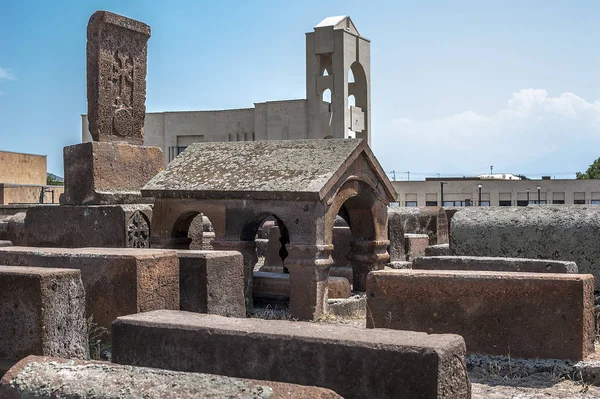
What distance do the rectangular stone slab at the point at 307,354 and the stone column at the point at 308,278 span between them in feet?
15.4

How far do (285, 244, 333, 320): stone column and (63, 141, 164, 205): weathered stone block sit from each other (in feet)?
7.42

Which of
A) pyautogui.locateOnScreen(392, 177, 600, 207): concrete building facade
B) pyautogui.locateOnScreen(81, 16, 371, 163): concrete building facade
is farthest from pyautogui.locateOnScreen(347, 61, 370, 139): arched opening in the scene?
pyautogui.locateOnScreen(392, 177, 600, 207): concrete building facade

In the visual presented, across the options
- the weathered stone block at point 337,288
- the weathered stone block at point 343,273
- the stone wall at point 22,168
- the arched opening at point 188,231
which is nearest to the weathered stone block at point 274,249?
the weathered stone block at point 343,273

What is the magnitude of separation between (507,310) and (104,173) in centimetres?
546

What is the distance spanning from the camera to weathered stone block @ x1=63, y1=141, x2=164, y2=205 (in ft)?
30.2

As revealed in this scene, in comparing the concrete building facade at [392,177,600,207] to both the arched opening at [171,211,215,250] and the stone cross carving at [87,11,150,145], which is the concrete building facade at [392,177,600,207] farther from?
the stone cross carving at [87,11,150,145]

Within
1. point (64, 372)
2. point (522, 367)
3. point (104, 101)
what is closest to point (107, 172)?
point (104, 101)

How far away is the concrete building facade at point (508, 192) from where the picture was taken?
46656 millimetres

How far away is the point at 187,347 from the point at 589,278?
3445mm

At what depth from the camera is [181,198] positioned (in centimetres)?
1007

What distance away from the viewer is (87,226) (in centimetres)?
895

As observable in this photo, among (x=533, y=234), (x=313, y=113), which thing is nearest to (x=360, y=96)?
(x=313, y=113)

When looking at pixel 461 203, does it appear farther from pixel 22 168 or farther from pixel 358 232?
pixel 358 232

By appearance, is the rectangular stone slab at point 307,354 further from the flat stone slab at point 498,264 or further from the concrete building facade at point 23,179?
the concrete building facade at point 23,179
